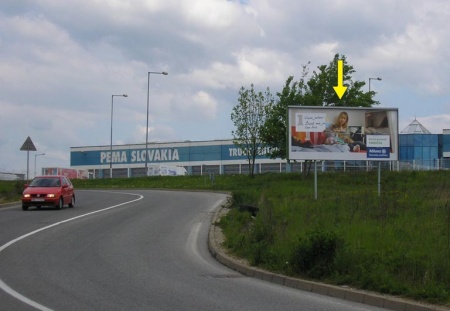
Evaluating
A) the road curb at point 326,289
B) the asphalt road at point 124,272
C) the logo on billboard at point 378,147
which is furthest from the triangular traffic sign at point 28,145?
the road curb at point 326,289

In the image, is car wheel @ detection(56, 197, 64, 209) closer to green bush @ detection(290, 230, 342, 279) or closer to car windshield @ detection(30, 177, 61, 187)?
car windshield @ detection(30, 177, 61, 187)

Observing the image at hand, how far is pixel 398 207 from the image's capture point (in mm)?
16578

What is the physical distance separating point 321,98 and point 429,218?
30971mm

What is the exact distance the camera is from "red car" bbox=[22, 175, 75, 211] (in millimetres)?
25906

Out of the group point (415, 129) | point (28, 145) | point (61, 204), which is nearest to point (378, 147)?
point (61, 204)

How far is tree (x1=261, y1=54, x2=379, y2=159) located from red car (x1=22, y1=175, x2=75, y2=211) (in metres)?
21.1

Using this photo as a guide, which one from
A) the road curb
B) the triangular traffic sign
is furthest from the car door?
the road curb

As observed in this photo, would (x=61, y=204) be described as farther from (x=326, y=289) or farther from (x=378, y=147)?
(x=326, y=289)

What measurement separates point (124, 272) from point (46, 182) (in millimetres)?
17471

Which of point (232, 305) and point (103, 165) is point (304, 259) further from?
point (103, 165)

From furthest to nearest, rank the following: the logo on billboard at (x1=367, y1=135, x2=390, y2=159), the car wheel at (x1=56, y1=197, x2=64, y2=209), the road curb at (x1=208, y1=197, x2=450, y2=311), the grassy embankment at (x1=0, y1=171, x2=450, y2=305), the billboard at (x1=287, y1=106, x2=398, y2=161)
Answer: the billboard at (x1=287, y1=106, x2=398, y2=161)
the car wheel at (x1=56, y1=197, x2=64, y2=209)
the logo on billboard at (x1=367, y1=135, x2=390, y2=159)
the grassy embankment at (x1=0, y1=171, x2=450, y2=305)
the road curb at (x1=208, y1=197, x2=450, y2=311)

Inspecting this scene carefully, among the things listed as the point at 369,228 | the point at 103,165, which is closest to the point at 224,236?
the point at 369,228

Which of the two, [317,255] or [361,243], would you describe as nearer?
[317,255]

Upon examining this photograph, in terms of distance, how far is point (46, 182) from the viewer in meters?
27.5
